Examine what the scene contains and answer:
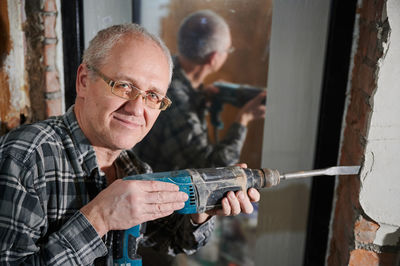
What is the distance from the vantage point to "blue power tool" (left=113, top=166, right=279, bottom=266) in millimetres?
890

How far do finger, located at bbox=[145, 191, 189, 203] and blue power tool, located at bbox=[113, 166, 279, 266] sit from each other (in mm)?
20

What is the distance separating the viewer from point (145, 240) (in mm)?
1224

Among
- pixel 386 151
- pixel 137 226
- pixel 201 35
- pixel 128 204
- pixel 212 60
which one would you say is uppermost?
pixel 201 35

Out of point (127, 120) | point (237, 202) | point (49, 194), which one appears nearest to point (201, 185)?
point (237, 202)

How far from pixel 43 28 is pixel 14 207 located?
2.17 feet

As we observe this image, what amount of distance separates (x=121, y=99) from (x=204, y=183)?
32 centimetres

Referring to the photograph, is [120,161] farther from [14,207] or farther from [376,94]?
[376,94]

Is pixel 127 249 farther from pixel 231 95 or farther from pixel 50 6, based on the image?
pixel 231 95

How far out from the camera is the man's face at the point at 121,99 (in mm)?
928

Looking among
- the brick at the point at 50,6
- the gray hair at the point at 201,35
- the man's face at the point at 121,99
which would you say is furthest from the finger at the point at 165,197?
the gray hair at the point at 201,35

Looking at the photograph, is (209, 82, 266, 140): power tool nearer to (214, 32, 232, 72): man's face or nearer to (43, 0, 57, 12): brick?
(214, 32, 232, 72): man's face

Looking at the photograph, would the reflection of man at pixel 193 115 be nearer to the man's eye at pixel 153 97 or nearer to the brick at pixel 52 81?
the brick at pixel 52 81

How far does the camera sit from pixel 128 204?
2.71 ft

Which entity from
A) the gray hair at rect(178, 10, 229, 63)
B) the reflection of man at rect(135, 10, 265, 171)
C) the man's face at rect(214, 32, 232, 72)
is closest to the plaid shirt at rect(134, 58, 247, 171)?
the reflection of man at rect(135, 10, 265, 171)
